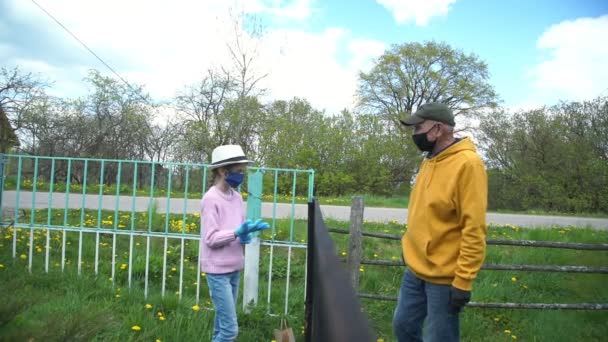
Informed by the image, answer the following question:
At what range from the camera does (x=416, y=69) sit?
2838 centimetres

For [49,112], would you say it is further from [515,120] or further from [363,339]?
[363,339]

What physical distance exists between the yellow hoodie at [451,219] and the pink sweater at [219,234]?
1.09m

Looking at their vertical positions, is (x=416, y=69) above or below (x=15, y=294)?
above

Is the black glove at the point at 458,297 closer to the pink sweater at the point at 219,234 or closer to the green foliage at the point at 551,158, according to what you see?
the pink sweater at the point at 219,234

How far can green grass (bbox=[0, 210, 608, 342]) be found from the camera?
3.44 metres

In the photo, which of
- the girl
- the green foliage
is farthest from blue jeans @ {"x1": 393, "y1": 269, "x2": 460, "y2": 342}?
the green foliage

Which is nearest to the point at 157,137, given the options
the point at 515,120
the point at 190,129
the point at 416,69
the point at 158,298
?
the point at 190,129

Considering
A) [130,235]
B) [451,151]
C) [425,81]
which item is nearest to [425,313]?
[451,151]

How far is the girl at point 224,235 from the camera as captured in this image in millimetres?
2715

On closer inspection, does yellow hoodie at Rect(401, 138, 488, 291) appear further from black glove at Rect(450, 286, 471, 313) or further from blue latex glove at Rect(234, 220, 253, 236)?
blue latex glove at Rect(234, 220, 253, 236)

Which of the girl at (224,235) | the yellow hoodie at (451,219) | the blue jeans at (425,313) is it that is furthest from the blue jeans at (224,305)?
the yellow hoodie at (451,219)

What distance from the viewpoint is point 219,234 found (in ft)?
8.85

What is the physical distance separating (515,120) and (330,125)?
8.53 metres

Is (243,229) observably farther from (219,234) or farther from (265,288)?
(265,288)
